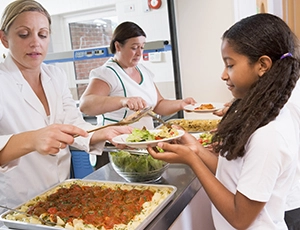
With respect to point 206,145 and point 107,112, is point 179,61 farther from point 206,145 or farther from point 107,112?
point 206,145

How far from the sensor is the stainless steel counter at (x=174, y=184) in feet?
3.51

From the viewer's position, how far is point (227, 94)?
116 inches

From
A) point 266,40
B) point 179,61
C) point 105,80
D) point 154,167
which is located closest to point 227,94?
point 179,61

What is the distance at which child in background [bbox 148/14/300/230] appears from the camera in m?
0.93

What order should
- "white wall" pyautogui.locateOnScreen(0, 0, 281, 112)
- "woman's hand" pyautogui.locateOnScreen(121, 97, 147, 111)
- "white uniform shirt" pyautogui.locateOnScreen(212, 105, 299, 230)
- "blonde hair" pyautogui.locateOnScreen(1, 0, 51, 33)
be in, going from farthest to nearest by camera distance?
"white wall" pyautogui.locateOnScreen(0, 0, 281, 112) < "woman's hand" pyautogui.locateOnScreen(121, 97, 147, 111) < "blonde hair" pyautogui.locateOnScreen(1, 0, 51, 33) < "white uniform shirt" pyautogui.locateOnScreen(212, 105, 299, 230)

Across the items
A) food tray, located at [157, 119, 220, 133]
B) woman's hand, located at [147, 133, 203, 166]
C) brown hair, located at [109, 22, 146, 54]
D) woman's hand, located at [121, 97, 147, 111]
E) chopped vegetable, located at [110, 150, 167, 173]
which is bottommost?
food tray, located at [157, 119, 220, 133]

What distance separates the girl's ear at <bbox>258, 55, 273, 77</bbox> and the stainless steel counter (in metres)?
0.55

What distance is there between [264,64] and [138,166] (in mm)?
667

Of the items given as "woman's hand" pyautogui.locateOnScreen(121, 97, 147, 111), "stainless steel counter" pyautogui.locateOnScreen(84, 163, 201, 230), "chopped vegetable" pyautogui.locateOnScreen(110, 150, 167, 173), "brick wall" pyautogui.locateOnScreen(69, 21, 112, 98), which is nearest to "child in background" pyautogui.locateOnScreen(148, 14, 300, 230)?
"stainless steel counter" pyautogui.locateOnScreen(84, 163, 201, 230)

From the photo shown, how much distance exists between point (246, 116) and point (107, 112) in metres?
1.17

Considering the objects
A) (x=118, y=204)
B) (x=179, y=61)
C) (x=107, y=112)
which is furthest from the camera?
(x=179, y=61)

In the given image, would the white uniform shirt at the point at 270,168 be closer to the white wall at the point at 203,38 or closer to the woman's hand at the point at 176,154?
the woman's hand at the point at 176,154

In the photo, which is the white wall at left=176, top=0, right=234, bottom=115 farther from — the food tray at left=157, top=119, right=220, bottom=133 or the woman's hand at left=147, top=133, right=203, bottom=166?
the woman's hand at left=147, top=133, right=203, bottom=166

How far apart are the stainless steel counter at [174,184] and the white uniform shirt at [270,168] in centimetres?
27
